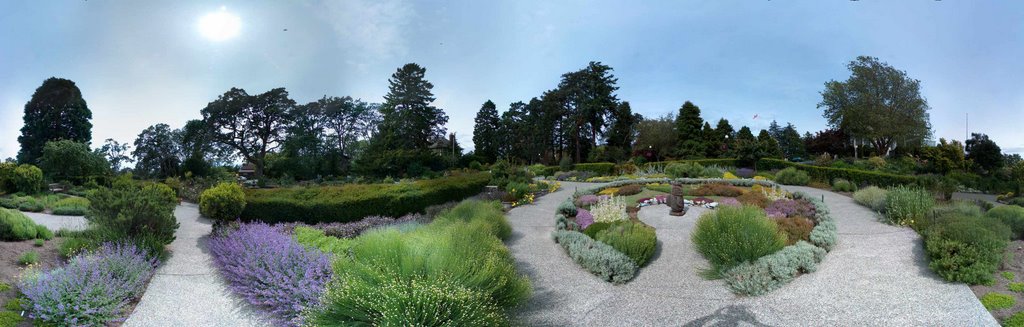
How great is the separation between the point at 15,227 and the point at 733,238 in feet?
39.8

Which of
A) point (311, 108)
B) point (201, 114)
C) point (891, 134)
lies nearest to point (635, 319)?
point (891, 134)

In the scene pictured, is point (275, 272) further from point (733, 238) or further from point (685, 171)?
point (685, 171)

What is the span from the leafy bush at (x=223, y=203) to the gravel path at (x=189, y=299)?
73.6 inches

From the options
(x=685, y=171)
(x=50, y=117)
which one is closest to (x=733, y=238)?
(x=685, y=171)

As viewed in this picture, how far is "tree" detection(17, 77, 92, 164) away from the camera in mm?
32219

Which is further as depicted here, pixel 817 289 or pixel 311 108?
pixel 311 108

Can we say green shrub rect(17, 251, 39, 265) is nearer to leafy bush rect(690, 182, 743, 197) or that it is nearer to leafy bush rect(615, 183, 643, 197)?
leafy bush rect(615, 183, 643, 197)

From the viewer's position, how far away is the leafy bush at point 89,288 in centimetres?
502

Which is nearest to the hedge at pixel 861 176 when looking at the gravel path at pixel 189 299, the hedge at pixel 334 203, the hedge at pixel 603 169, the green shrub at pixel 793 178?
the green shrub at pixel 793 178

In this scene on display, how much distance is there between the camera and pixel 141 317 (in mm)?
5414

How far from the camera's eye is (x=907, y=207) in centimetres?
923

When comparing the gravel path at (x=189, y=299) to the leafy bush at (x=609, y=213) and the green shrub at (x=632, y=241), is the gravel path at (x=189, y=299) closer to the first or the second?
the green shrub at (x=632, y=241)

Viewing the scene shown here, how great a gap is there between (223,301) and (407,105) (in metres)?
33.1

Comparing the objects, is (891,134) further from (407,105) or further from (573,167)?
(407,105)
